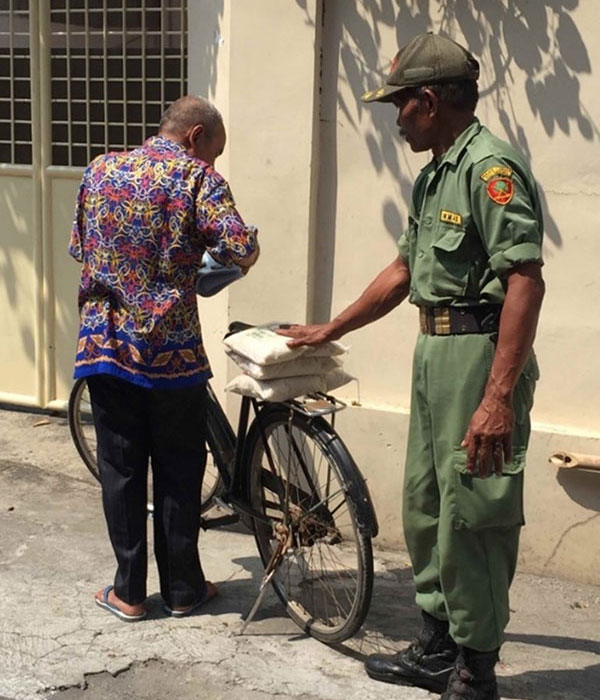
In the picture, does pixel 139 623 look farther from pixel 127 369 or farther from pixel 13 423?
pixel 13 423

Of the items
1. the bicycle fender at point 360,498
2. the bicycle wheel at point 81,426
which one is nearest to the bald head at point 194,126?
the bicycle fender at point 360,498

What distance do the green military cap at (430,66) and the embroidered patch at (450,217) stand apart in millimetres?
389

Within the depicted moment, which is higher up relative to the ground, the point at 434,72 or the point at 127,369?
the point at 434,72

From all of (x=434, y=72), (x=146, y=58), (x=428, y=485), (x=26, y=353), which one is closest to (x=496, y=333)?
(x=428, y=485)

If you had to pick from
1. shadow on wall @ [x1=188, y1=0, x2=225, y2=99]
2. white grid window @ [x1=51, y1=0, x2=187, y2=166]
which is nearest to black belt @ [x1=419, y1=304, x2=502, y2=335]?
shadow on wall @ [x1=188, y1=0, x2=225, y2=99]

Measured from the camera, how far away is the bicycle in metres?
3.66

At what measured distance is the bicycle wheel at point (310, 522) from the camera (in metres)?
3.67

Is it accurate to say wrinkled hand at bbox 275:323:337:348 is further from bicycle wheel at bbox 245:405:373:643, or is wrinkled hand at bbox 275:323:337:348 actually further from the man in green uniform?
the man in green uniform

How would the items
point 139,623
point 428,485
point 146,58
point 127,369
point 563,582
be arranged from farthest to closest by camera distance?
point 146,58, point 563,582, point 139,623, point 127,369, point 428,485

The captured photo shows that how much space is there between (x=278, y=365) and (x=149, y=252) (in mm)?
598

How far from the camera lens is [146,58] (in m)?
5.63

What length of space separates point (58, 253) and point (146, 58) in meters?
1.23

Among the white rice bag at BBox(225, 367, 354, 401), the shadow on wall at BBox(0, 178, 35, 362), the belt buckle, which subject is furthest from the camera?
the shadow on wall at BBox(0, 178, 35, 362)

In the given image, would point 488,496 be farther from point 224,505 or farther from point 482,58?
point 482,58
